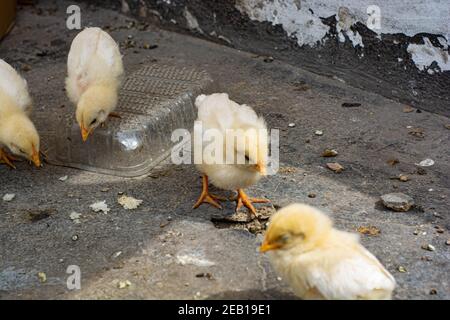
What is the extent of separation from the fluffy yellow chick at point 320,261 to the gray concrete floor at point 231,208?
0.34 metres

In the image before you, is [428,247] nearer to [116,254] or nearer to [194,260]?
→ [194,260]

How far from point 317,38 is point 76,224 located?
2438 mm

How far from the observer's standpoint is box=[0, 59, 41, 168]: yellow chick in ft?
13.3

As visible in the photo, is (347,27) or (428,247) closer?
(428,247)

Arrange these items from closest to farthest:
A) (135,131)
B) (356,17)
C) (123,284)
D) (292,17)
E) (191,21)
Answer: (123,284) → (135,131) → (356,17) → (292,17) → (191,21)

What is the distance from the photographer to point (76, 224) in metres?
3.67

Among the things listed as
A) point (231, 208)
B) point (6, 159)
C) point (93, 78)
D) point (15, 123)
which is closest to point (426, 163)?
point (231, 208)

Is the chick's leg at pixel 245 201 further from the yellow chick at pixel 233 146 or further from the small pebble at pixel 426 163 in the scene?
the small pebble at pixel 426 163

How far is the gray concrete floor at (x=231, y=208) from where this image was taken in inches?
125

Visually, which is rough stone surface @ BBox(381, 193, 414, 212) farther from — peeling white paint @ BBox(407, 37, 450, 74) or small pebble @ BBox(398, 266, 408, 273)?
peeling white paint @ BBox(407, 37, 450, 74)

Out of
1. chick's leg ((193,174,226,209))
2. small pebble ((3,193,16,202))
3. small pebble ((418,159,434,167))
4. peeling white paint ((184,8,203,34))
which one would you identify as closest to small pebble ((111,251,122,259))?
chick's leg ((193,174,226,209))

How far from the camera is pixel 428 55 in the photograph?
15.0 feet

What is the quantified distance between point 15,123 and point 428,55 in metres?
2.63

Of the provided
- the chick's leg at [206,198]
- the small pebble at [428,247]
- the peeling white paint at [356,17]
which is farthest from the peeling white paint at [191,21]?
the small pebble at [428,247]
